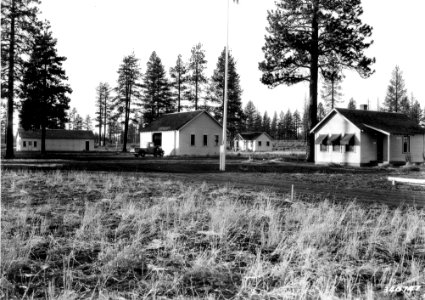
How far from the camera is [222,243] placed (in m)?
6.16

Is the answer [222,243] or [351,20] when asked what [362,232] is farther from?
[351,20]

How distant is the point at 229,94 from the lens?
61250 mm

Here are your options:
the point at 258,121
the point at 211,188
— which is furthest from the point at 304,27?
the point at 258,121

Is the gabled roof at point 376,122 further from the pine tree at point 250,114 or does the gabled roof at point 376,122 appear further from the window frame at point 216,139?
the pine tree at point 250,114

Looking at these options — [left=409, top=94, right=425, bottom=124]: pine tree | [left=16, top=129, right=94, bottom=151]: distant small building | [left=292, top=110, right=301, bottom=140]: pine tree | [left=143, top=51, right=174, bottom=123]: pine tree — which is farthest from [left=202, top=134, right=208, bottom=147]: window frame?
[left=292, top=110, right=301, bottom=140]: pine tree

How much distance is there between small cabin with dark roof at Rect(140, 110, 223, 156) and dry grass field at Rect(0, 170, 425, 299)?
1522 inches

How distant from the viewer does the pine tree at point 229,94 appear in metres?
60.8

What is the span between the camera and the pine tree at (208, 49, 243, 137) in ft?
200

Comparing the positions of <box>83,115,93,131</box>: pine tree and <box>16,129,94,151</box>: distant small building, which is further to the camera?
<box>83,115,93,131</box>: pine tree

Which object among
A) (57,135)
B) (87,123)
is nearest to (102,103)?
(57,135)

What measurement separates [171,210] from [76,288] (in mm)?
4212

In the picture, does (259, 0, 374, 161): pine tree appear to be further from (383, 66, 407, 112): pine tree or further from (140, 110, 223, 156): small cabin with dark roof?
(383, 66, 407, 112): pine tree

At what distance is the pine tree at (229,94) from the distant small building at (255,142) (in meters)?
22.6

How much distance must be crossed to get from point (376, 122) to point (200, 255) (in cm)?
3203
